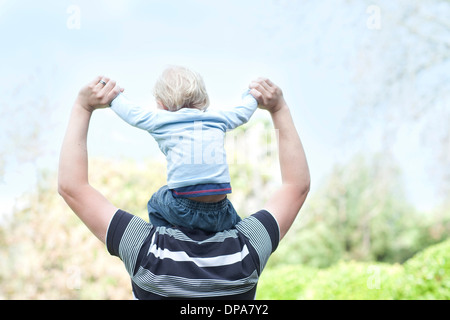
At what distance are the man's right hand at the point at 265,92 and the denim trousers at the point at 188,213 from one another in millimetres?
295

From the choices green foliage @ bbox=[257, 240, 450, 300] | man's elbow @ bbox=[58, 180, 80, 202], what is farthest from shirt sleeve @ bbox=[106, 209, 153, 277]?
green foliage @ bbox=[257, 240, 450, 300]

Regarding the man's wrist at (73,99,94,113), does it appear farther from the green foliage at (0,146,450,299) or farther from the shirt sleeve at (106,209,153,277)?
the green foliage at (0,146,450,299)

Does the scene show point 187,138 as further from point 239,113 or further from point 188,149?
point 239,113

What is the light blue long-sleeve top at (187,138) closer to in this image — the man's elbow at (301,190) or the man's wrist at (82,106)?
→ the man's wrist at (82,106)

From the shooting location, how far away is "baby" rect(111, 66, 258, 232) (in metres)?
1.05

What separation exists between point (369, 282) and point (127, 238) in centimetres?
414

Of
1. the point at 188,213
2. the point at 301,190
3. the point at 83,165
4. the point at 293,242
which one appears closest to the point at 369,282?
the point at 293,242

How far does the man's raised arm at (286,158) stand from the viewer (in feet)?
3.96

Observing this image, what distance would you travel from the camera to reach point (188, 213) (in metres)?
1.05

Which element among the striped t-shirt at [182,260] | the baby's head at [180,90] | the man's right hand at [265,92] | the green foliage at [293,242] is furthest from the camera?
the green foliage at [293,242]

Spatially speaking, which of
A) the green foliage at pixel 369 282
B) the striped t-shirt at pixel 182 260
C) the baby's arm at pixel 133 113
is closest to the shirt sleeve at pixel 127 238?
the striped t-shirt at pixel 182 260

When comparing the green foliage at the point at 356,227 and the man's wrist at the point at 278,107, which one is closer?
the man's wrist at the point at 278,107

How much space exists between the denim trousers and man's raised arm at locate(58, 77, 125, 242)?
0.35 ft

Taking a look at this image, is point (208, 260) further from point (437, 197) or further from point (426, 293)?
point (437, 197)
